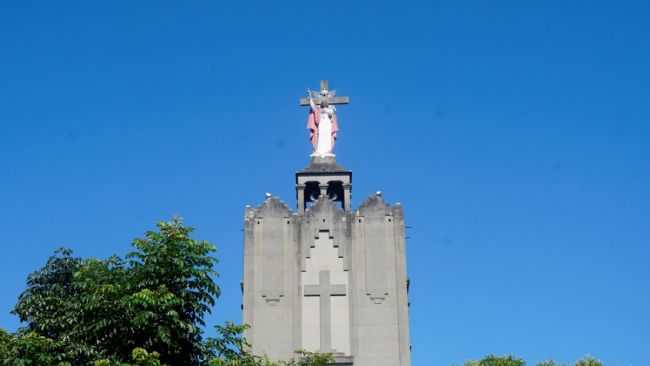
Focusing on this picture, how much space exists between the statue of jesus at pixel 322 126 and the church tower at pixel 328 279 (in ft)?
5.55

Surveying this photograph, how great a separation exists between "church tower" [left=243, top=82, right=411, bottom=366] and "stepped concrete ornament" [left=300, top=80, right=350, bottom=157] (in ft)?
5.77

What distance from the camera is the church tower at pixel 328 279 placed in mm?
35156

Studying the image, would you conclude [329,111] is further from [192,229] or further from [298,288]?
[192,229]

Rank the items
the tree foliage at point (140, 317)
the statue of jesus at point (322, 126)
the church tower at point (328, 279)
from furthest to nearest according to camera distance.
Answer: the statue of jesus at point (322, 126)
the church tower at point (328, 279)
the tree foliage at point (140, 317)

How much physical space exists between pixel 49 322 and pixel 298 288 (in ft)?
40.5

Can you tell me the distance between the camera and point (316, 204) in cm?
3706

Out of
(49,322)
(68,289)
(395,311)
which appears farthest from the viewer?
(395,311)

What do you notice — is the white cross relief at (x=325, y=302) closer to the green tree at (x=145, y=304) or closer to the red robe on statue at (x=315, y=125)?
the red robe on statue at (x=315, y=125)

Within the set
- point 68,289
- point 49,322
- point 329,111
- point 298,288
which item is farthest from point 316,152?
point 49,322

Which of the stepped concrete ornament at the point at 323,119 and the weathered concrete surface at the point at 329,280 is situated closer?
the weathered concrete surface at the point at 329,280

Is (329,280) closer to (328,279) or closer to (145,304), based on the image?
(328,279)

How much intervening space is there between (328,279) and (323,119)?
7.03m

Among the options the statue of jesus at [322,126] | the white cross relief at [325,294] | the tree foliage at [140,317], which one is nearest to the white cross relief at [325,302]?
the white cross relief at [325,294]

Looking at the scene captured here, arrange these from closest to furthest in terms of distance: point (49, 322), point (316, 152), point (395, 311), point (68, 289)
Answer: point (49, 322), point (68, 289), point (395, 311), point (316, 152)
